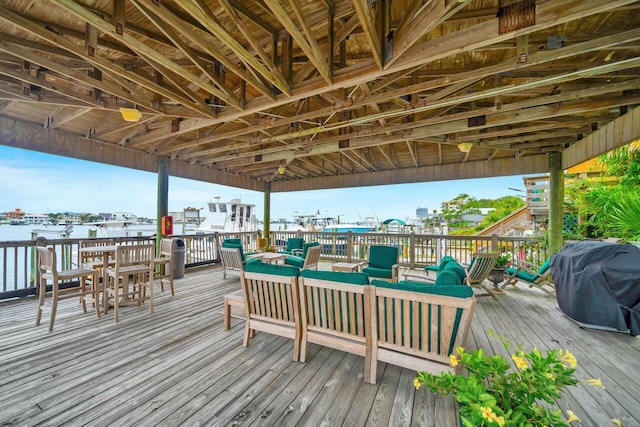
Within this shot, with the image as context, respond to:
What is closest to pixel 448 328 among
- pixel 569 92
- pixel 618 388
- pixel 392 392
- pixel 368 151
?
pixel 392 392

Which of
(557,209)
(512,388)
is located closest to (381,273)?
(512,388)

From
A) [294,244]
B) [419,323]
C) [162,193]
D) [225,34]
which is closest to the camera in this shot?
[419,323]

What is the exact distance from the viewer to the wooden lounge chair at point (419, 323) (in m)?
1.84

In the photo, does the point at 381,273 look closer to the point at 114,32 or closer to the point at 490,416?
the point at 490,416

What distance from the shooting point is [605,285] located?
3.05 meters

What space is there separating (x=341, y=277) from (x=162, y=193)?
5557 mm

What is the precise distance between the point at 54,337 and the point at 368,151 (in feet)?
21.6

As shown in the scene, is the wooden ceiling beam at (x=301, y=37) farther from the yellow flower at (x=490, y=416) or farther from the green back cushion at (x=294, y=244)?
the green back cushion at (x=294, y=244)

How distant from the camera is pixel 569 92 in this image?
309cm

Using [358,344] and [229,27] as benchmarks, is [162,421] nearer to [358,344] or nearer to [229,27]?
[358,344]

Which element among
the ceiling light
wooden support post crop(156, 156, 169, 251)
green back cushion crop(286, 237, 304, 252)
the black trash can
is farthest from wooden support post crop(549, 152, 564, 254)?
wooden support post crop(156, 156, 169, 251)

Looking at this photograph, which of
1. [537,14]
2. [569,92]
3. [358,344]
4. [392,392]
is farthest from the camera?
[569,92]

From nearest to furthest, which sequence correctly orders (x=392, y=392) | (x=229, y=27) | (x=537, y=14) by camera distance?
1. (x=537, y=14)
2. (x=392, y=392)
3. (x=229, y=27)

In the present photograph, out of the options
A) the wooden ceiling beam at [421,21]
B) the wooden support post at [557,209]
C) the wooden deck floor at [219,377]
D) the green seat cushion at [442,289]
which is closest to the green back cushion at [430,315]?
the green seat cushion at [442,289]
